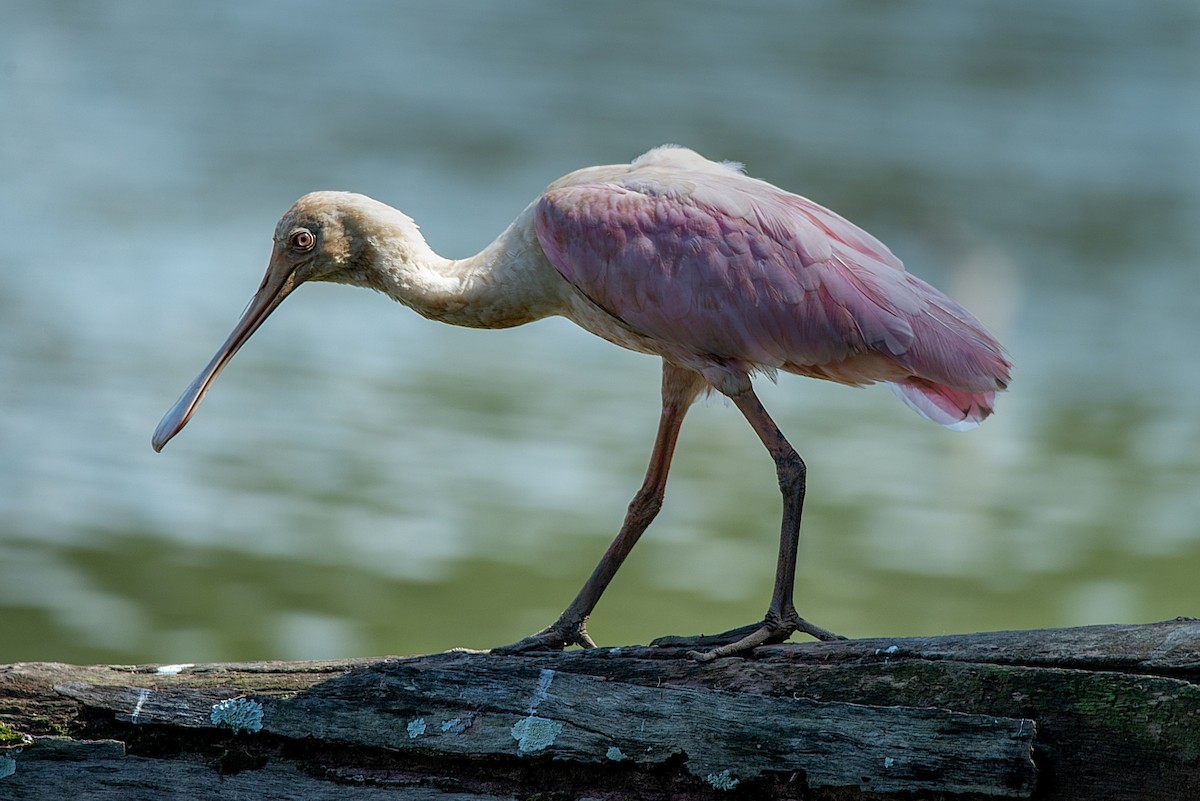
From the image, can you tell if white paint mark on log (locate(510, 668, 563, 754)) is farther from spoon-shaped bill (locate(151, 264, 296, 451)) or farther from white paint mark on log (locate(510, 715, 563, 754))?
spoon-shaped bill (locate(151, 264, 296, 451))

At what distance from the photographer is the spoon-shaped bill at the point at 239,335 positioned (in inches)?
185

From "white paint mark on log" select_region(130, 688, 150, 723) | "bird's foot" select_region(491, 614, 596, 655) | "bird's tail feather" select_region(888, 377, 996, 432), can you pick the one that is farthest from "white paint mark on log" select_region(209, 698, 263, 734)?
"bird's tail feather" select_region(888, 377, 996, 432)

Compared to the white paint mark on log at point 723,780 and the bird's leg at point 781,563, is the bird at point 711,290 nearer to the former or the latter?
the bird's leg at point 781,563

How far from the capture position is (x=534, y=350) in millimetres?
11359

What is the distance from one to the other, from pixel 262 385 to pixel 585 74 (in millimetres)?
4043

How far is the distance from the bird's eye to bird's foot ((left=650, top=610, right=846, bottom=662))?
1527mm

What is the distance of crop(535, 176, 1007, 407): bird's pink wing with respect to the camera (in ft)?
13.6

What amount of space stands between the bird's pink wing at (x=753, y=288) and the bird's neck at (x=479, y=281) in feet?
0.41

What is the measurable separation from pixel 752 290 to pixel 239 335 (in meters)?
1.61

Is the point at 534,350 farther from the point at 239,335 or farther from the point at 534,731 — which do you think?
the point at 534,731

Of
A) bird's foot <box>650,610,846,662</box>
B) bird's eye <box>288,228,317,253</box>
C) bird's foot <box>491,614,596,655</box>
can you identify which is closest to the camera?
bird's foot <box>650,610,846,662</box>

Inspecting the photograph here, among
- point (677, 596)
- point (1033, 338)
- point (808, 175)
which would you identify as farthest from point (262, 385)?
point (1033, 338)

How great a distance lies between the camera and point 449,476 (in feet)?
34.2

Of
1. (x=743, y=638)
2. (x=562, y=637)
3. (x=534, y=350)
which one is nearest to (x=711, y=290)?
(x=743, y=638)
